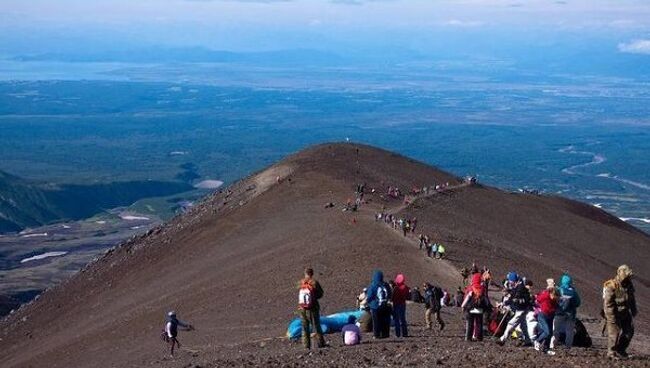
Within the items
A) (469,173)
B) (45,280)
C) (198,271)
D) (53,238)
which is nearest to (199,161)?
(469,173)

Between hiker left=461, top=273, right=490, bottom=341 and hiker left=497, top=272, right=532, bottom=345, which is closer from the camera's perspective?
hiker left=497, top=272, right=532, bottom=345

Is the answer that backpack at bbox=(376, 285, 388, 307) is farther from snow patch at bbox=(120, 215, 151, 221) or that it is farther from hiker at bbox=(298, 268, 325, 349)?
snow patch at bbox=(120, 215, 151, 221)

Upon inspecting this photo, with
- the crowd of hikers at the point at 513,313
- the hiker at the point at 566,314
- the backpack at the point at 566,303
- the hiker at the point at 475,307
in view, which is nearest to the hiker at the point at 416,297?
the crowd of hikers at the point at 513,313

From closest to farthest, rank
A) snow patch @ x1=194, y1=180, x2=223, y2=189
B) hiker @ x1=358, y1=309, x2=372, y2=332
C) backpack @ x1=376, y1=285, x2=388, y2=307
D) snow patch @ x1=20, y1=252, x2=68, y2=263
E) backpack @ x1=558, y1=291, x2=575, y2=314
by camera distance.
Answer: backpack @ x1=558, y1=291, x2=575, y2=314 < backpack @ x1=376, y1=285, x2=388, y2=307 < hiker @ x1=358, y1=309, x2=372, y2=332 < snow patch @ x1=20, y1=252, x2=68, y2=263 < snow patch @ x1=194, y1=180, x2=223, y2=189

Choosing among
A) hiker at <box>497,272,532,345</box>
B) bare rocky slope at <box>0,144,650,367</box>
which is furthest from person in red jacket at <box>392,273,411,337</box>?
hiker at <box>497,272,532,345</box>

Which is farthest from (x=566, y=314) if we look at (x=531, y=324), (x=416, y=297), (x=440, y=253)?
(x=440, y=253)

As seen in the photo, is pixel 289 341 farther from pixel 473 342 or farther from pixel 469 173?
pixel 469 173

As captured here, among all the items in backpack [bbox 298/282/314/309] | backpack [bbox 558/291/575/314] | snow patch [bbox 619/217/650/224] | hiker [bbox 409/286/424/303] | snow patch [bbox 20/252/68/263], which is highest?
backpack [bbox 558/291/575/314]

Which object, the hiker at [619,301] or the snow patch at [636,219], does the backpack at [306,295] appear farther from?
the snow patch at [636,219]
